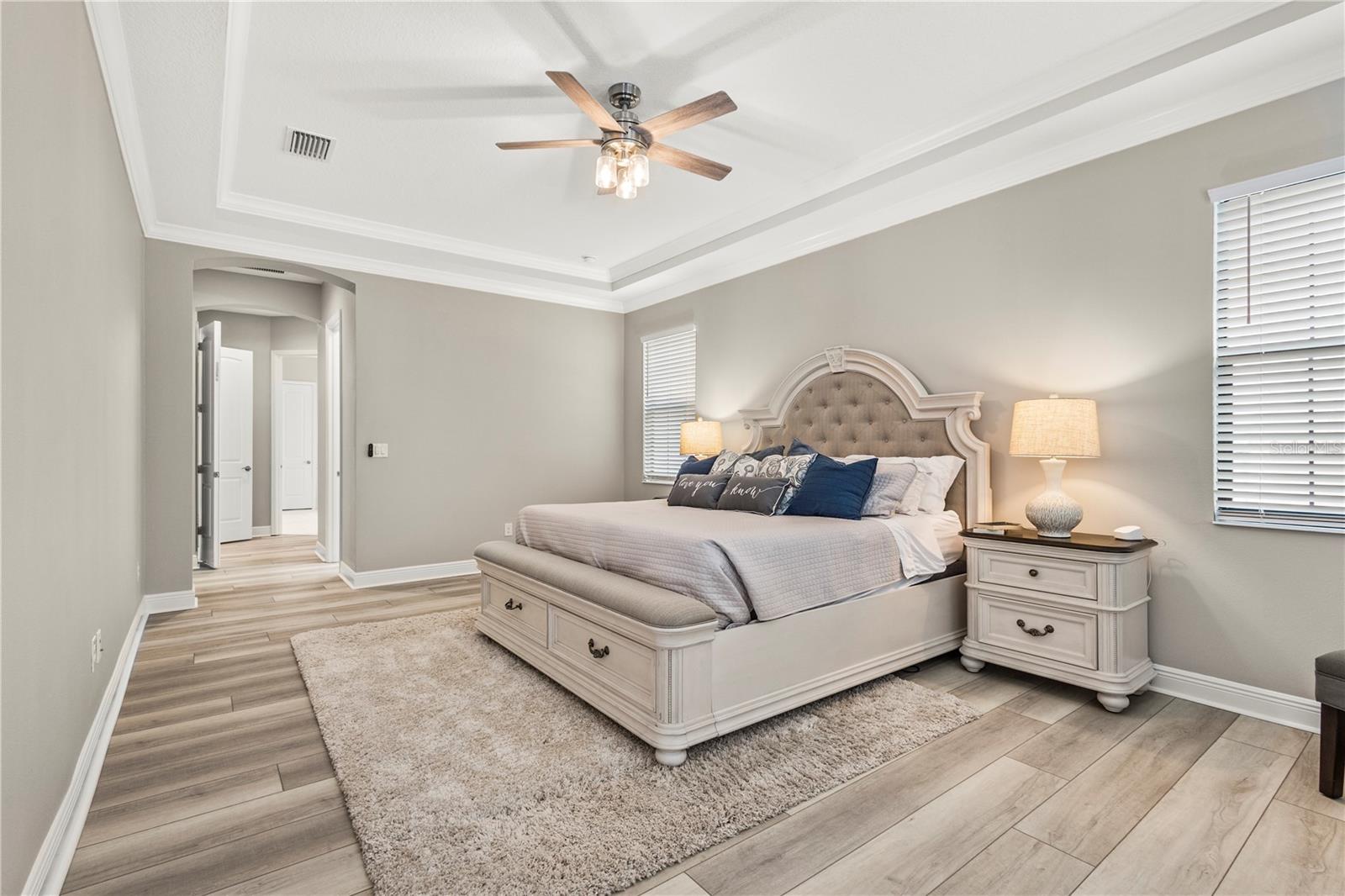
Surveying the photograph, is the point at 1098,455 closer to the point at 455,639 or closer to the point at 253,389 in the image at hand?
the point at 455,639

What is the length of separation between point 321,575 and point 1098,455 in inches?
222

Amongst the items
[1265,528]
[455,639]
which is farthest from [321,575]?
[1265,528]

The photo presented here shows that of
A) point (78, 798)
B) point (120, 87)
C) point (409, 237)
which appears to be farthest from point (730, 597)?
point (409, 237)

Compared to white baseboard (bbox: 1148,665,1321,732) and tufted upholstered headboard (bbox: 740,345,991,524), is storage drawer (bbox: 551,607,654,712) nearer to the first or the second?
tufted upholstered headboard (bbox: 740,345,991,524)

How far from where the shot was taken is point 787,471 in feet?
12.0

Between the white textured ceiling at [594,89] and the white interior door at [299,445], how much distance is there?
557cm

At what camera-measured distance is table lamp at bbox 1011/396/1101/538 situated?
285cm

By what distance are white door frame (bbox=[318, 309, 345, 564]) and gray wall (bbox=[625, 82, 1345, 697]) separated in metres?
4.84

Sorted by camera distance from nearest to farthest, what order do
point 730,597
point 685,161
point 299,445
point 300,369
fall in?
point 730,597 < point 685,161 < point 300,369 < point 299,445

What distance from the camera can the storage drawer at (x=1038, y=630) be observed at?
266 centimetres

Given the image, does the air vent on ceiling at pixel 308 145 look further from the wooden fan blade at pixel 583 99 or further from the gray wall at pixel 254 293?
the gray wall at pixel 254 293

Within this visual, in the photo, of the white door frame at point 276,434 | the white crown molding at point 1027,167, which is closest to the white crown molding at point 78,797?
the white crown molding at point 1027,167

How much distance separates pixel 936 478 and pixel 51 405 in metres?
3.55

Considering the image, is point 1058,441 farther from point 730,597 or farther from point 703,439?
point 703,439
